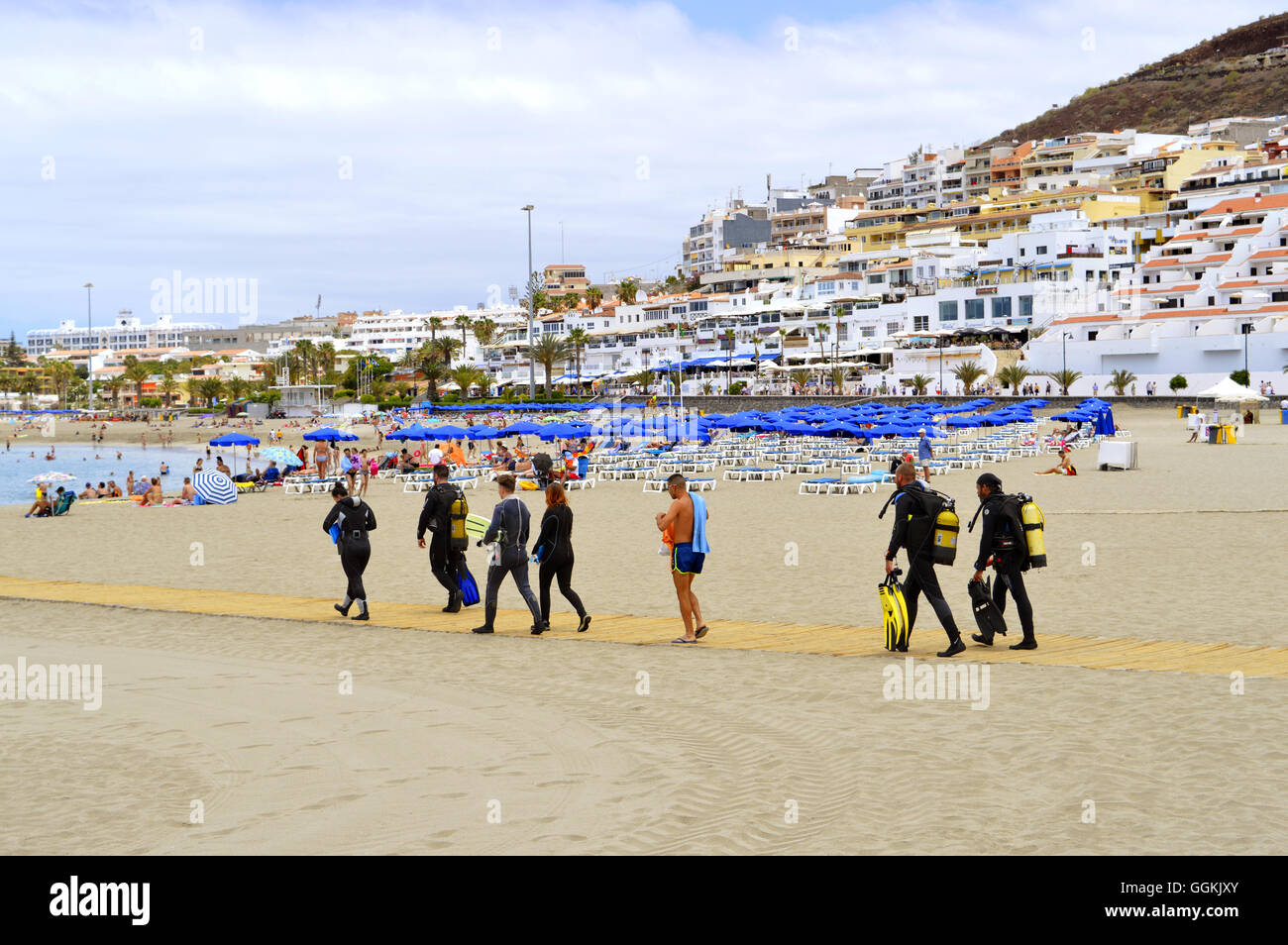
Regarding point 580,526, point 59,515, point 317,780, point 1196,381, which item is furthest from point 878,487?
point 1196,381

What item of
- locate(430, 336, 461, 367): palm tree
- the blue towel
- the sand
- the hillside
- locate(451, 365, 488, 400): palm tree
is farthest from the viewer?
the hillside

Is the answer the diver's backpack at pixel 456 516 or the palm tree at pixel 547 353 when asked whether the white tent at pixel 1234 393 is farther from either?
the palm tree at pixel 547 353

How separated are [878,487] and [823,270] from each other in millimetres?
85748

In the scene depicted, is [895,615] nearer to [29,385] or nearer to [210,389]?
[210,389]

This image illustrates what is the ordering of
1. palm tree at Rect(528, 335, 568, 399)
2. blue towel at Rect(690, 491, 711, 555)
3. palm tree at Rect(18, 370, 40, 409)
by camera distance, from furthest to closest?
palm tree at Rect(18, 370, 40, 409)
palm tree at Rect(528, 335, 568, 399)
blue towel at Rect(690, 491, 711, 555)

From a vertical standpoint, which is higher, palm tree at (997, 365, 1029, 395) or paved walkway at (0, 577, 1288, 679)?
palm tree at (997, 365, 1029, 395)

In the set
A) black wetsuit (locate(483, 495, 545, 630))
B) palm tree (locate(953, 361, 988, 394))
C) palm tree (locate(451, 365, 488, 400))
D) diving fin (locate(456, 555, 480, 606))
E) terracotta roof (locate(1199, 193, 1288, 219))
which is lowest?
diving fin (locate(456, 555, 480, 606))

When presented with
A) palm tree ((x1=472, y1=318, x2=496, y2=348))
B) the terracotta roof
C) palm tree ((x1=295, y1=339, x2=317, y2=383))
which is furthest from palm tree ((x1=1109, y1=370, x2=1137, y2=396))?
palm tree ((x1=295, y1=339, x2=317, y2=383))

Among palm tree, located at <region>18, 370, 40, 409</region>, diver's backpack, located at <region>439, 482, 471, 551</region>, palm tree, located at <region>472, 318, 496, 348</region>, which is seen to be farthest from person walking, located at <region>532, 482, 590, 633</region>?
palm tree, located at <region>18, 370, 40, 409</region>

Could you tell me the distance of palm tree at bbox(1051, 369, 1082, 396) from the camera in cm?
6400

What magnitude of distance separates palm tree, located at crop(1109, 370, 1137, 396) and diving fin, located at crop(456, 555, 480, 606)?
5731cm

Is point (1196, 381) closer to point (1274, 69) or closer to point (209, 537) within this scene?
point (209, 537)

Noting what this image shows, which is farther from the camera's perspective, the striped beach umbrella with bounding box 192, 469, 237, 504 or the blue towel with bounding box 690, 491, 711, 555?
the striped beach umbrella with bounding box 192, 469, 237, 504

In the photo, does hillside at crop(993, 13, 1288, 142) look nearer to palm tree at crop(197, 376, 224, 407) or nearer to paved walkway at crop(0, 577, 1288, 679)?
palm tree at crop(197, 376, 224, 407)
